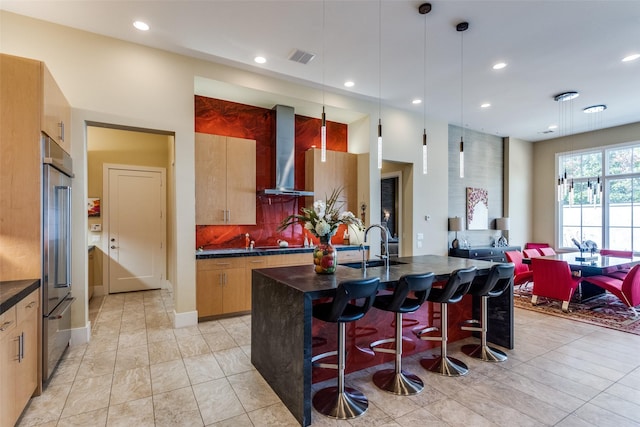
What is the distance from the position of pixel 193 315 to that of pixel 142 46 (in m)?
3.53

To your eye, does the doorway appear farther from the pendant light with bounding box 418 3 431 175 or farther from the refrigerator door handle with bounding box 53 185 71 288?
the pendant light with bounding box 418 3 431 175

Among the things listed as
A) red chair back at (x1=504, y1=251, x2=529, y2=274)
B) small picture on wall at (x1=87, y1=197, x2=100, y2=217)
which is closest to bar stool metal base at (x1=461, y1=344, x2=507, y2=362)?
red chair back at (x1=504, y1=251, x2=529, y2=274)

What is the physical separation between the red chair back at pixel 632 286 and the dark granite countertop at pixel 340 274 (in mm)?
2837

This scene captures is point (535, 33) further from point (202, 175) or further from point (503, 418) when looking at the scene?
point (202, 175)

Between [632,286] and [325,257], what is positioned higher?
[325,257]

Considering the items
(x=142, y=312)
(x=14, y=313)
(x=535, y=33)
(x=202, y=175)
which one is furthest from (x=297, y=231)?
(x=535, y=33)

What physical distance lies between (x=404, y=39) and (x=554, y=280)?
431 centimetres

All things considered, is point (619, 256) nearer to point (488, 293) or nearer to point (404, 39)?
point (488, 293)

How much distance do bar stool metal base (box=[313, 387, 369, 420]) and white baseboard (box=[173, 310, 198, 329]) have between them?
7.62 feet

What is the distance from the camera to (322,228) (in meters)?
2.76

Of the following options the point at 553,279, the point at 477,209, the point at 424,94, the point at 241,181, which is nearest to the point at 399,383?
the point at 241,181

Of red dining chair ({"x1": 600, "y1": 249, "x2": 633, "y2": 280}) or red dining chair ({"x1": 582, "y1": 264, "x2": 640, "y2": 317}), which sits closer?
red dining chair ({"x1": 582, "y1": 264, "x2": 640, "y2": 317})

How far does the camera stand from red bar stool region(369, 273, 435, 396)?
2482 millimetres

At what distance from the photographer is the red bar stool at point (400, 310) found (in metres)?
2.48
